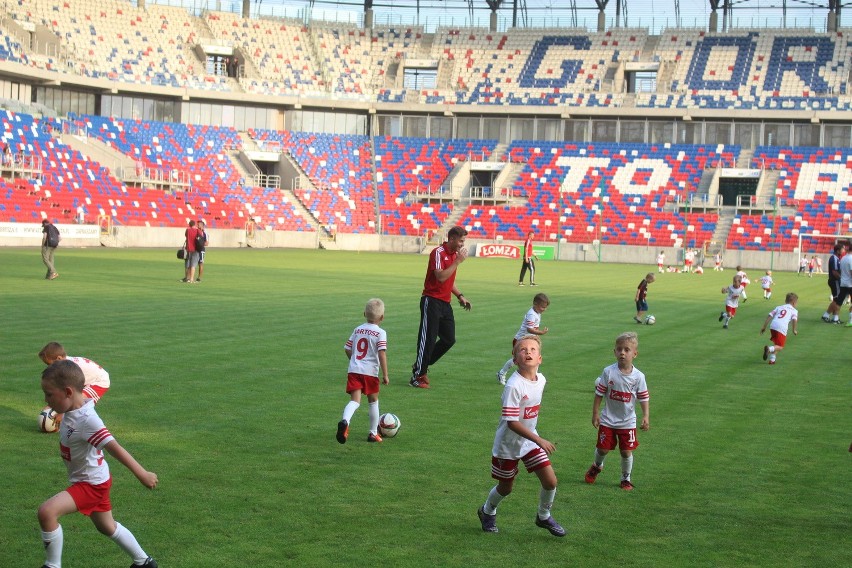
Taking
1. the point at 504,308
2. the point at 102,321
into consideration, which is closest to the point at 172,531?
the point at 102,321

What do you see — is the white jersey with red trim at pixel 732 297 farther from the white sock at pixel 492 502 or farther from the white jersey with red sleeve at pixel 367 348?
the white sock at pixel 492 502

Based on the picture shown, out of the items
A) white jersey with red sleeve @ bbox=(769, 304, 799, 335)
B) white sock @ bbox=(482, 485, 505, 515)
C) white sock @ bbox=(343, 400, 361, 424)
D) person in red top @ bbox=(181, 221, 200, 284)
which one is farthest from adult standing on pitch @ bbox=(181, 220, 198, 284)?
white sock @ bbox=(482, 485, 505, 515)

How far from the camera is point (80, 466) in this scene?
625 centimetres

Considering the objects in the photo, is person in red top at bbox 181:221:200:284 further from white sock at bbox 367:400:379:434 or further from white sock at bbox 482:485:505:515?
white sock at bbox 482:485:505:515

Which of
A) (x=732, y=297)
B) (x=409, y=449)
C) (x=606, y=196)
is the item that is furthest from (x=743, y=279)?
(x=606, y=196)

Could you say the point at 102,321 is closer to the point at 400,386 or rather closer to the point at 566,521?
the point at 400,386

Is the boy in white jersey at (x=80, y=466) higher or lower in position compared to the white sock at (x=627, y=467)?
higher

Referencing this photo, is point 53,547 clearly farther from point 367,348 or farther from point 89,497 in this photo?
point 367,348

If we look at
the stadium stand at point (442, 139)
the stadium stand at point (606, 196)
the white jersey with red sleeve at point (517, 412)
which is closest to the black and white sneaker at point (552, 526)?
the white jersey with red sleeve at point (517, 412)

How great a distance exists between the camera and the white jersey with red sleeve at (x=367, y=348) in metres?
10.5

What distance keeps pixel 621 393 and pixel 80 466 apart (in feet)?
15.7

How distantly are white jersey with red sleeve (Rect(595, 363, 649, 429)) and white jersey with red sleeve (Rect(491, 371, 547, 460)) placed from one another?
161cm

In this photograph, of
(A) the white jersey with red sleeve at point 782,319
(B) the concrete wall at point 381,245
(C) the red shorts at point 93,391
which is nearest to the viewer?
(C) the red shorts at point 93,391

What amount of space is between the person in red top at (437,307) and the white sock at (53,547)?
323 inches
